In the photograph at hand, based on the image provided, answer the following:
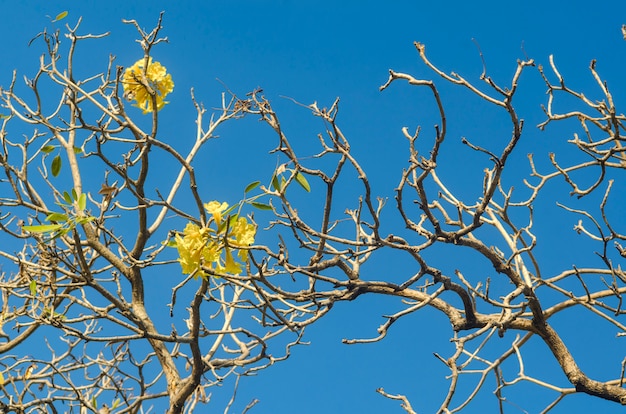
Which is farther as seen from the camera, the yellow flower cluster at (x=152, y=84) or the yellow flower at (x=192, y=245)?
the yellow flower cluster at (x=152, y=84)

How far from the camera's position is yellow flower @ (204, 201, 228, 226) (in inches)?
89.4

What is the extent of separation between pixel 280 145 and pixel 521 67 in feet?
2.73

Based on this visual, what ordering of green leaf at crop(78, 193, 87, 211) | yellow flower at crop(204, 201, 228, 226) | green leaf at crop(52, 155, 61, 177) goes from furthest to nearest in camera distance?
1. green leaf at crop(52, 155, 61, 177)
2. green leaf at crop(78, 193, 87, 211)
3. yellow flower at crop(204, 201, 228, 226)

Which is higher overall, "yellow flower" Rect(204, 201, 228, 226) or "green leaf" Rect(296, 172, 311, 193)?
"green leaf" Rect(296, 172, 311, 193)

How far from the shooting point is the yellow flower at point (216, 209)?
227cm

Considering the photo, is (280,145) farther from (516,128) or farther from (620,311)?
(620,311)

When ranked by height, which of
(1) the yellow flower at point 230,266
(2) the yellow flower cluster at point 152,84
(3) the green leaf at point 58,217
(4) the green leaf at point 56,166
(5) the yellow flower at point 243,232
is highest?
(2) the yellow flower cluster at point 152,84

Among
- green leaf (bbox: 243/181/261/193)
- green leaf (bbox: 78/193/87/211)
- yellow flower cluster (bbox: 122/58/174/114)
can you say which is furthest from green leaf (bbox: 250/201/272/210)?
yellow flower cluster (bbox: 122/58/174/114)

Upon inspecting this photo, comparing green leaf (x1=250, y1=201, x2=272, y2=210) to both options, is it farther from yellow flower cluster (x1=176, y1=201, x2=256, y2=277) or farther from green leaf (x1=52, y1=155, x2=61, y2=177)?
green leaf (x1=52, y1=155, x2=61, y2=177)

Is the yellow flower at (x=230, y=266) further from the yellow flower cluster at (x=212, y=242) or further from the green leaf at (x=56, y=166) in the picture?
the green leaf at (x=56, y=166)

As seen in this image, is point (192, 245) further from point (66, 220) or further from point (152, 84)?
point (152, 84)

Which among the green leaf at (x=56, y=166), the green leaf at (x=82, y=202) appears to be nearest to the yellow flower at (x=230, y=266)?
the green leaf at (x=82, y=202)

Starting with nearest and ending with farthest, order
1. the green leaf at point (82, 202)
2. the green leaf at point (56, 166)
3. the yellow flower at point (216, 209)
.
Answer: the yellow flower at point (216, 209)
the green leaf at point (82, 202)
the green leaf at point (56, 166)

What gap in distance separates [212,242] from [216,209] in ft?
0.41
